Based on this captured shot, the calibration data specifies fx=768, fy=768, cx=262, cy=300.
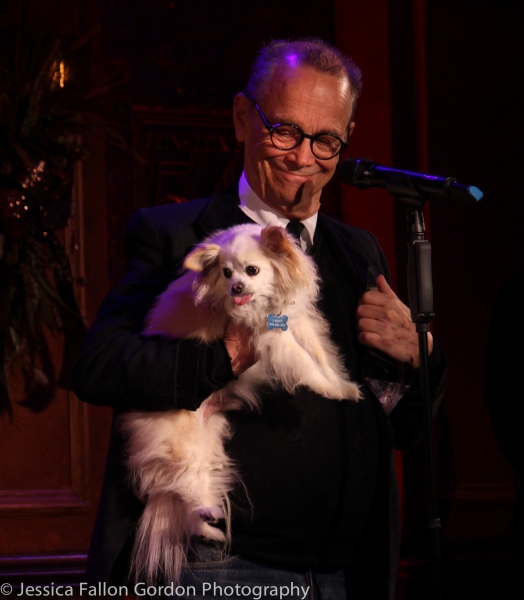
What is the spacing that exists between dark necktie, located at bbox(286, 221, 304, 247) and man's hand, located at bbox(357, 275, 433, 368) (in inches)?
9.4

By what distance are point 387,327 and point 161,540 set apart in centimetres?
68

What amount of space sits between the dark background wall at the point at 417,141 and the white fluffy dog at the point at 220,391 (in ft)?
5.42

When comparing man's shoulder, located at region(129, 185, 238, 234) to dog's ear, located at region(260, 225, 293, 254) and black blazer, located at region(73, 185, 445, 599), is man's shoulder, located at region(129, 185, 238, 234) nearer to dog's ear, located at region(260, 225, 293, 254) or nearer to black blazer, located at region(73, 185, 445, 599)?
black blazer, located at region(73, 185, 445, 599)

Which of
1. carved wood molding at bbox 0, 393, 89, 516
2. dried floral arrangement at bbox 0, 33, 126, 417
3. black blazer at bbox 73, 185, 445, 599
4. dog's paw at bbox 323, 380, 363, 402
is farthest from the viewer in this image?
carved wood molding at bbox 0, 393, 89, 516

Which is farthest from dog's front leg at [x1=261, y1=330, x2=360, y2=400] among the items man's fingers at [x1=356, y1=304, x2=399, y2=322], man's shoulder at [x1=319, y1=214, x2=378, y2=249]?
man's shoulder at [x1=319, y1=214, x2=378, y2=249]

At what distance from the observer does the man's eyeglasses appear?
1.87 m

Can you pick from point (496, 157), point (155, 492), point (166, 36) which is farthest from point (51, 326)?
point (496, 157)

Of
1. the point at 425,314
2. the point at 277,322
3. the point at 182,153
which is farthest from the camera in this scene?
the point at 182,153

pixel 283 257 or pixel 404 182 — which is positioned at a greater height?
pixel 404 182

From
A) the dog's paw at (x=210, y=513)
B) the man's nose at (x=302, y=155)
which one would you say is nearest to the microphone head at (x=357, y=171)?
the man's nose at (x=302, y=155)

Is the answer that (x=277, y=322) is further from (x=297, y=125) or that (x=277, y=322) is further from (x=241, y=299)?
(x=297, y=125)

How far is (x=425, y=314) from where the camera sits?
150 cm

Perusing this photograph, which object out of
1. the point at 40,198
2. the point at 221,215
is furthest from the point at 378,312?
the point at 40,198

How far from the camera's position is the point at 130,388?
156 cm
